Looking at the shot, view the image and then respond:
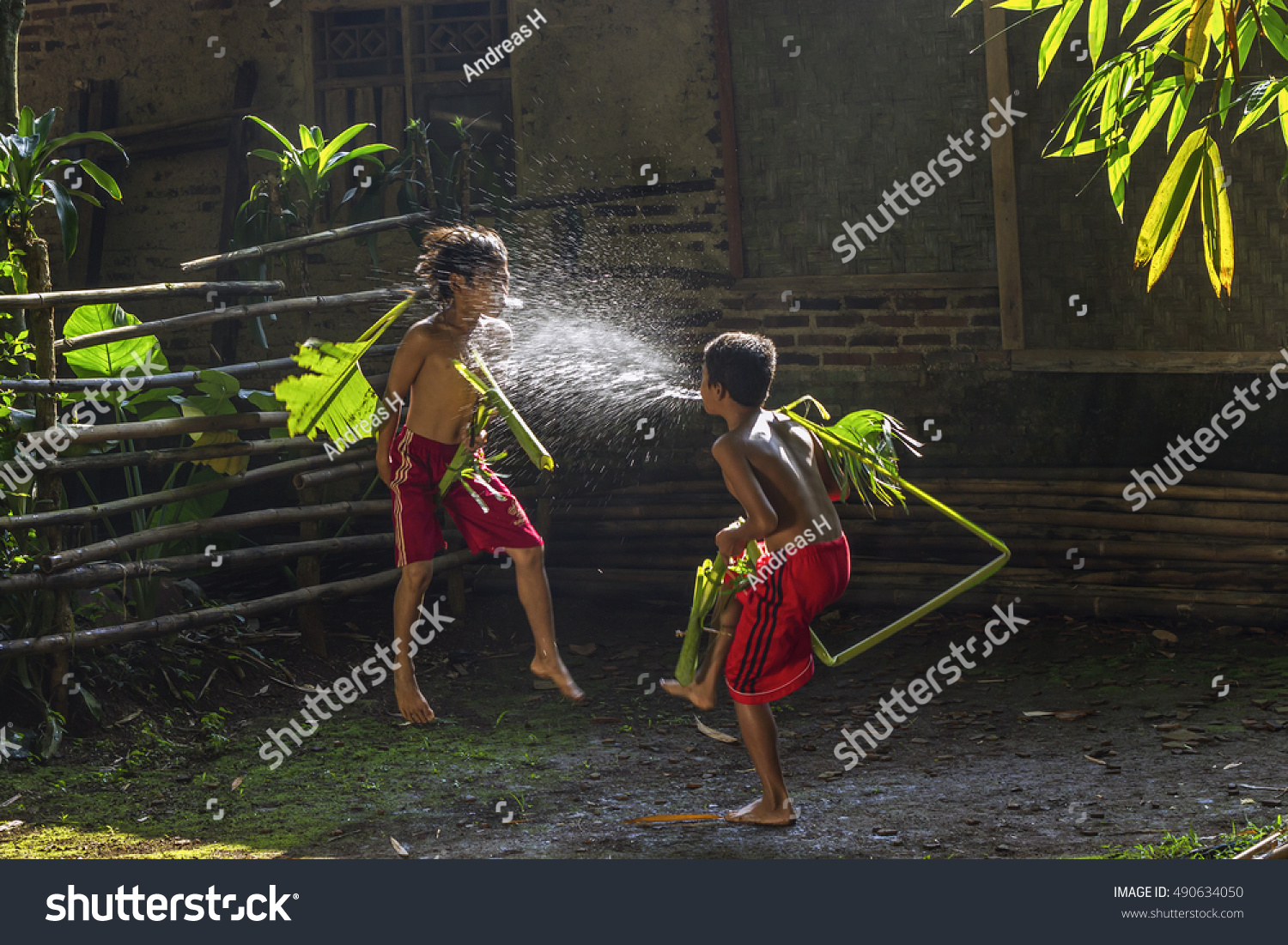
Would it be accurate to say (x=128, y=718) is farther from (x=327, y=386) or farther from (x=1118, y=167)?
(x=1118, y=167)

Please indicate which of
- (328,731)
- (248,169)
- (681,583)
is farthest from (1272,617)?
(248,169)

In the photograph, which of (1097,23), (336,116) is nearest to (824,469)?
(1097,23)

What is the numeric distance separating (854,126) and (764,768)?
401cm

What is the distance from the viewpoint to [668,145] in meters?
6.82

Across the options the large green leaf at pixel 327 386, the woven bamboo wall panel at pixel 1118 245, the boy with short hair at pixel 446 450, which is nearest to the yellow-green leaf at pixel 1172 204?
the boy with short hair at pixel 446 450

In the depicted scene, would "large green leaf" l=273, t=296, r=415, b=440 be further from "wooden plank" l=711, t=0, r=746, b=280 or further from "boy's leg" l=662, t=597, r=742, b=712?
"wooden plank" l=711, t=0, r=746, b=280

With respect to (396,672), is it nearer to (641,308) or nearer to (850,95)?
(641,308)

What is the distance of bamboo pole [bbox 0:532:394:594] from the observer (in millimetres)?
4660

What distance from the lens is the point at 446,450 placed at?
3850mm

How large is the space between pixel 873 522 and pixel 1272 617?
6.50ft

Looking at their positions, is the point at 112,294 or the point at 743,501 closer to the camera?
the point at 743,501

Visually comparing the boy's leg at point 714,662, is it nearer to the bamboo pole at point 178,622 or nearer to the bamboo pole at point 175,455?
the bamboo pole at point 175,455

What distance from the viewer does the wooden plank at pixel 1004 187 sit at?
245 inches

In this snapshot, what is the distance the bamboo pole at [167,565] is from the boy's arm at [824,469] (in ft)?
9.07
